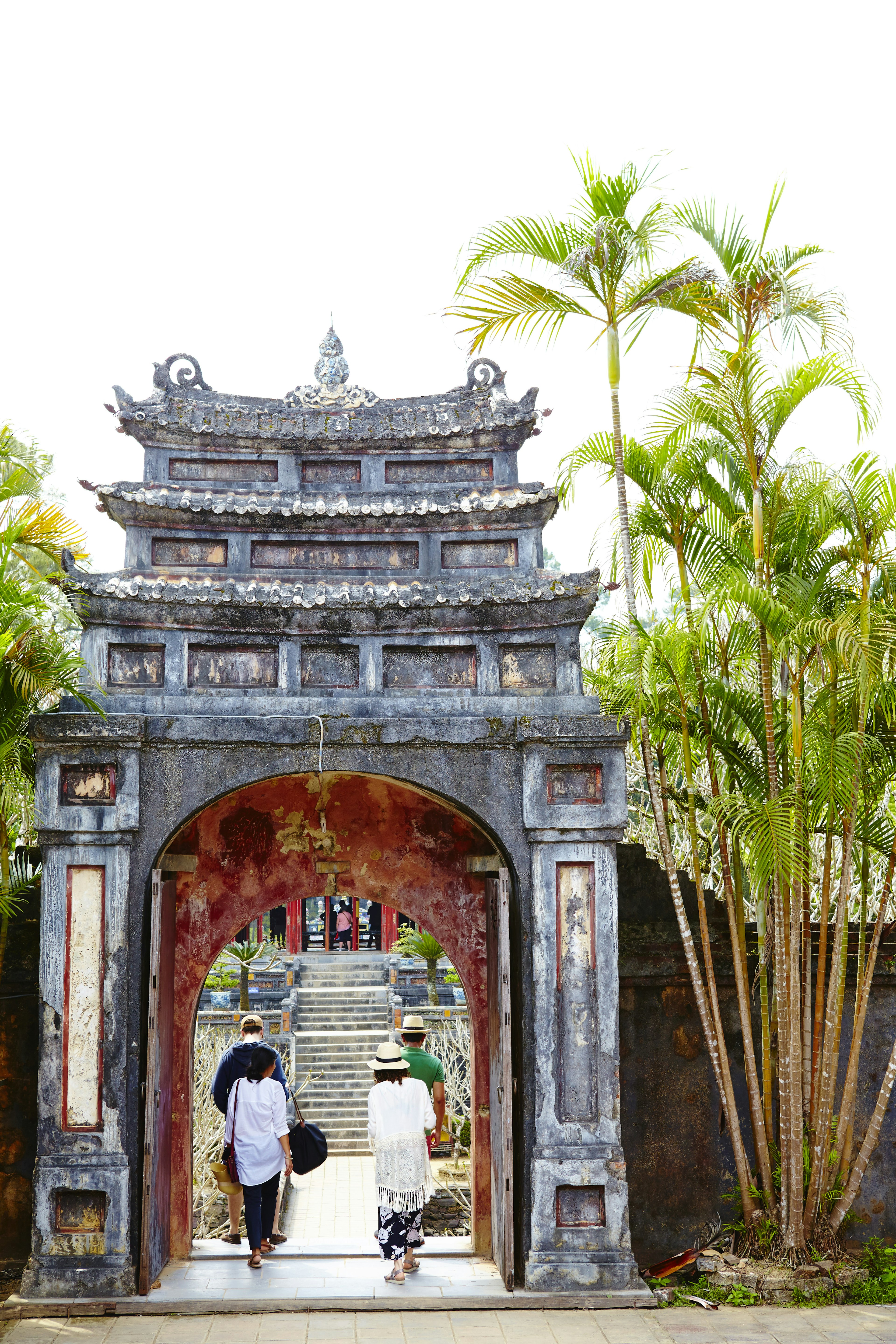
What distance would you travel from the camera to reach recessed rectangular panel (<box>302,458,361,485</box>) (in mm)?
8516

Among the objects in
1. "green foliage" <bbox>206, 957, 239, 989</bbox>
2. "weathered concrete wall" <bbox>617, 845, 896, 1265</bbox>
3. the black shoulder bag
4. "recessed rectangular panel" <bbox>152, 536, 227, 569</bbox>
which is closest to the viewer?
"weathered concrete wall" <bbox>617, 845, 896, 1265</bbox>

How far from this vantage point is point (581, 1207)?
6.89 m

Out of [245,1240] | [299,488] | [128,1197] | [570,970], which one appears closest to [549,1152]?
[570,970]

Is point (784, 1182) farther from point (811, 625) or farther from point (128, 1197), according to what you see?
point (128, 1197)

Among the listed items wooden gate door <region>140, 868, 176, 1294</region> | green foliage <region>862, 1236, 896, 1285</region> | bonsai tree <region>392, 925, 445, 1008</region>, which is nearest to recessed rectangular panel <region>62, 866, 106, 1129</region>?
wooden gate door <region>140, 868, 176, 1294</region>

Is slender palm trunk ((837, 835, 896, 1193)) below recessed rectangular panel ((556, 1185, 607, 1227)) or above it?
above

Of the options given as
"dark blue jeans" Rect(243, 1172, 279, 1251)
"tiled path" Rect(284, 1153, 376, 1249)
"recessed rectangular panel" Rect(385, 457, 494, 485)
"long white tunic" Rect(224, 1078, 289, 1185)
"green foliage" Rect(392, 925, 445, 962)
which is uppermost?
"recessed rectangular panel" Rect(385, 457, 494, 485)

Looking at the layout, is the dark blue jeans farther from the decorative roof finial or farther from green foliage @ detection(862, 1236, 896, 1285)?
the decorative roof finial

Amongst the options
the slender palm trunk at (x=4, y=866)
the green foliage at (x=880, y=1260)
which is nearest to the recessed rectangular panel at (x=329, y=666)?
the slender palm trunk at (x=4, y=866)

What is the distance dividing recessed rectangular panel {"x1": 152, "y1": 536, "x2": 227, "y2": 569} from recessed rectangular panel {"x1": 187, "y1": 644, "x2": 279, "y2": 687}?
82cm

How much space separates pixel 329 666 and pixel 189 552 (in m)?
1.32

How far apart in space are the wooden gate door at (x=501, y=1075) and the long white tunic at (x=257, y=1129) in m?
1.35

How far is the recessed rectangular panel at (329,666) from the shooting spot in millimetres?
7500

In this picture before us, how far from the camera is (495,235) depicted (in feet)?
23.9
